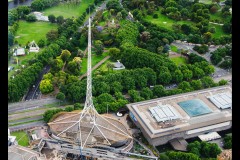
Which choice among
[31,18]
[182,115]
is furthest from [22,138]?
[31,18]

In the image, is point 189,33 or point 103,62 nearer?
point 103,62

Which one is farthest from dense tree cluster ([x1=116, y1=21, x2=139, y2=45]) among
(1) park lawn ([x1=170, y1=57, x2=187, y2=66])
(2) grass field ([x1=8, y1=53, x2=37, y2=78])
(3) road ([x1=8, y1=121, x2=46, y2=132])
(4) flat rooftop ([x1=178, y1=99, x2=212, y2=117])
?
(3) road ([x1=8, y1=121, x2=46, y2=132])

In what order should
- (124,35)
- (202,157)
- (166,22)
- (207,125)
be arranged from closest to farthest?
1. (202,157)
2. (207,125)
3. (124,35)
4. (166,22)

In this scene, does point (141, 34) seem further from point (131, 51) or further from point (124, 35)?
point (131, 51)

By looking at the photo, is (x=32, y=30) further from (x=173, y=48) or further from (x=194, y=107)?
(x=194, y=107)

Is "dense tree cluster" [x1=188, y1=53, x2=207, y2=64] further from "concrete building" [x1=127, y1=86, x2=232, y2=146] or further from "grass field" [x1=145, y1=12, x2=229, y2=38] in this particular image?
"grass field" [x1=145, y1=12, x2=229, y2=38]

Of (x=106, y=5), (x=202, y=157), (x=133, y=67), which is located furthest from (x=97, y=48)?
(x=202, y=157)
